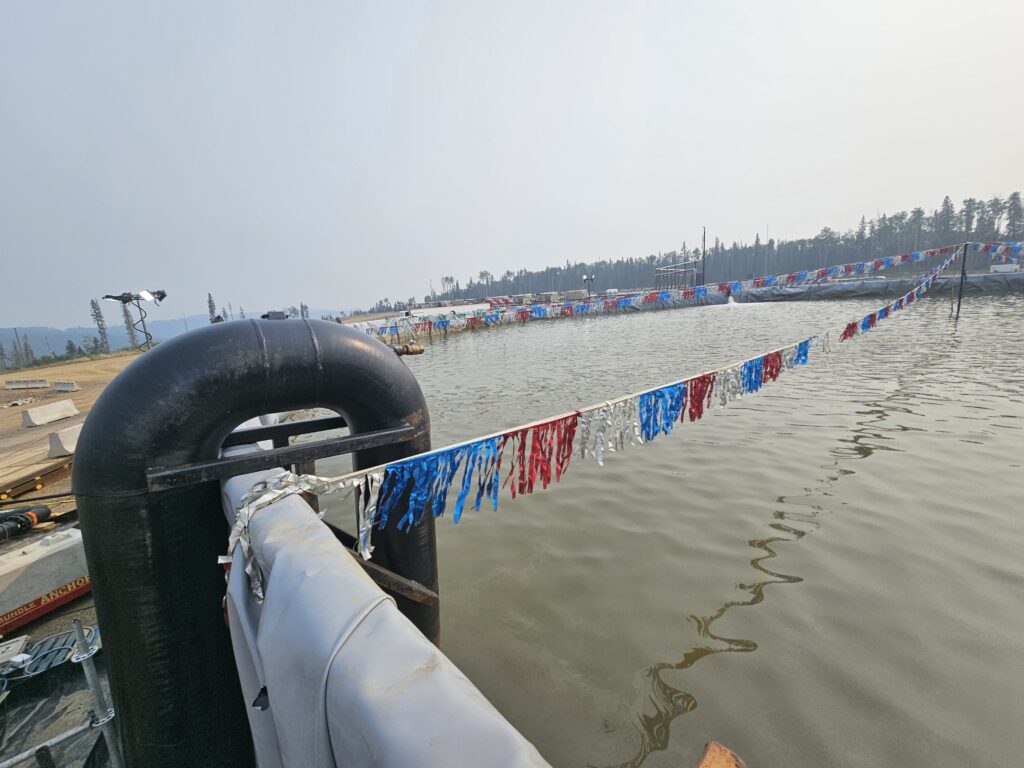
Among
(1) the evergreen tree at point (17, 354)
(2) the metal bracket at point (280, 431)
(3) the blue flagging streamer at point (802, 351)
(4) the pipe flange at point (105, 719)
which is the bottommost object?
(1) the evergreen tree at point (17, 354)

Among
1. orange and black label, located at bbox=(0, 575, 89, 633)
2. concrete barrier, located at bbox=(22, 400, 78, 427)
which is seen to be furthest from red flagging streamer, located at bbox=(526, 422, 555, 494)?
concrete barrier, located at bbox=(22, 400, 78, 427)

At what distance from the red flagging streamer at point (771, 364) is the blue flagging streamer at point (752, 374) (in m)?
0.22

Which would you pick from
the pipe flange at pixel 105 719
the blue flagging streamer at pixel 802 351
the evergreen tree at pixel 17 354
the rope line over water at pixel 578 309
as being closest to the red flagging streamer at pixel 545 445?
the pipe flange at pixel 105 719

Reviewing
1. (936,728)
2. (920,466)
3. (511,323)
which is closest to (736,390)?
(920,466)

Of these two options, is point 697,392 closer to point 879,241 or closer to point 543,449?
point 543,449

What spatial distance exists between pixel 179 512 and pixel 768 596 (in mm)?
5336

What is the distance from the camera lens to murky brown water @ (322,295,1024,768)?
3.50 metres

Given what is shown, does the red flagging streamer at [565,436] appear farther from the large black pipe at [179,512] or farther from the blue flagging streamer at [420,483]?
the large black pipe at [179,512]

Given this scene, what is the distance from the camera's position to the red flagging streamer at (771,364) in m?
8.48

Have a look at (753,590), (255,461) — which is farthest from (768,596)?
(255,461)

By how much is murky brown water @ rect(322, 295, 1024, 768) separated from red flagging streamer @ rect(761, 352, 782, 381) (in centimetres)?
141

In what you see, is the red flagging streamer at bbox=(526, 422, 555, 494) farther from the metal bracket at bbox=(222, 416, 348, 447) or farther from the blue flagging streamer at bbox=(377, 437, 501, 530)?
the metal bracket at bbox=(222, 416, 348, 447)

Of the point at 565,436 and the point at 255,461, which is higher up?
the point at 255,461

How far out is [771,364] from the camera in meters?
8.76
